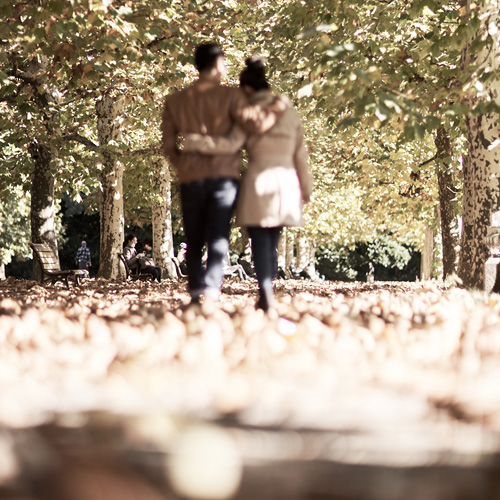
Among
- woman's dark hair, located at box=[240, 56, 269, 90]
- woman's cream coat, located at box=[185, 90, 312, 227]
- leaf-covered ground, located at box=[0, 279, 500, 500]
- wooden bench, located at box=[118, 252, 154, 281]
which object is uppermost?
woman's dark hair, located at box=[240, 56, 269, 90]

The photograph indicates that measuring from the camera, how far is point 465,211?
11836mm

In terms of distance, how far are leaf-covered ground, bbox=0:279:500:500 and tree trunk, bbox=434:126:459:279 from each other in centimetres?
1316

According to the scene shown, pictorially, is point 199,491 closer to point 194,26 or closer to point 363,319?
point 363,319

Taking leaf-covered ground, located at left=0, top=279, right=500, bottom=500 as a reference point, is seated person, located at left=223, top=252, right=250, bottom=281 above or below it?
above

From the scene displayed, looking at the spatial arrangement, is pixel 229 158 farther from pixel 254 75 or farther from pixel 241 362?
pixel 241 362

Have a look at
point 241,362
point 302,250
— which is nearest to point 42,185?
point 241,362

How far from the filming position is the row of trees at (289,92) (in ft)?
30.7

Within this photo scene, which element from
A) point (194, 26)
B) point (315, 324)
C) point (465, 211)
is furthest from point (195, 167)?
point (194, 26)

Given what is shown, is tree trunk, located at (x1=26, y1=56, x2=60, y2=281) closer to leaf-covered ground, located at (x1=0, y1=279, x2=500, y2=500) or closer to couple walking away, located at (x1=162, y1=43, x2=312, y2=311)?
couple walking away, located at (x1=162, y1=43, x2=312, y2=311)

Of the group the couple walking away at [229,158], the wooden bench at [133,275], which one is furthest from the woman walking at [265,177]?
the wooden bench at [133,275]

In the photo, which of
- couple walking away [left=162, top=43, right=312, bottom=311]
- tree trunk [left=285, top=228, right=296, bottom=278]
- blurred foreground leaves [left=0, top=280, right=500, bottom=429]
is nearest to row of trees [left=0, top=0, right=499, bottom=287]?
couple walking away [left=162, top=43, right=312, bottom=311]

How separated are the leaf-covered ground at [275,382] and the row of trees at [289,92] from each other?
136 inches

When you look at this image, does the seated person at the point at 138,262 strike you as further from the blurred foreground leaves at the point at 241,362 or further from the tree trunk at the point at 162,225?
the blurred foreground leaves at the point at 241,362

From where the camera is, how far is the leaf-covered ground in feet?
8.02
